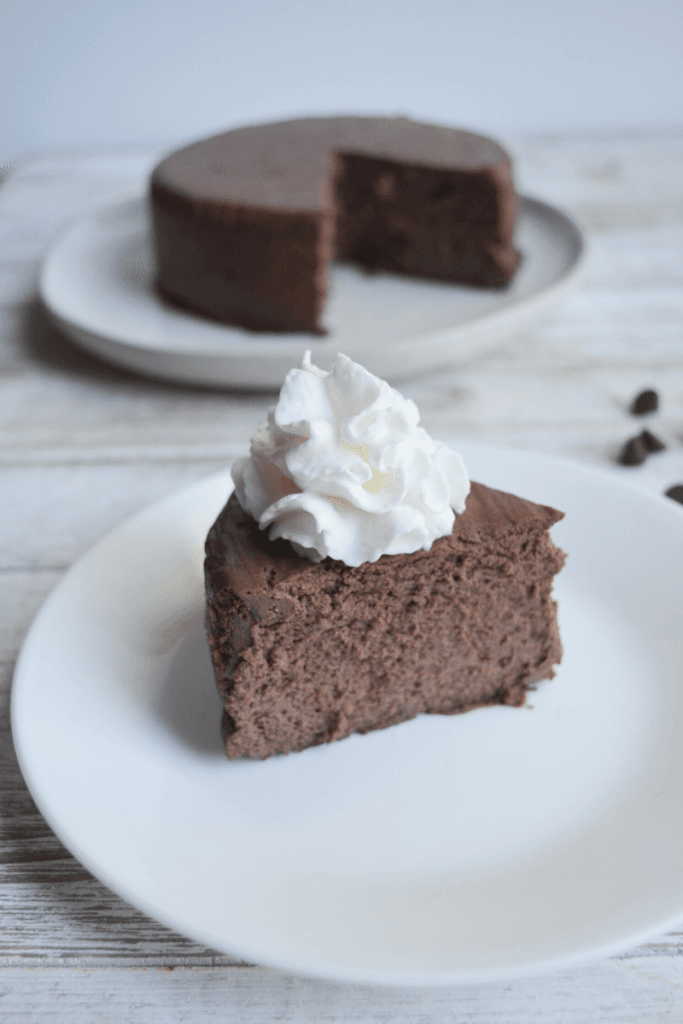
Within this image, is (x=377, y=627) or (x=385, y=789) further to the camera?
(x=377, y=627)

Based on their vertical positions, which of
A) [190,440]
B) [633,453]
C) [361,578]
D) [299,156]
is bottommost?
[190,440]

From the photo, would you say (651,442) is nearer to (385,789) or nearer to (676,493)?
(676,493)

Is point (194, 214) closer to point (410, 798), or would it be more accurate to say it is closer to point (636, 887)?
point (410, 798)

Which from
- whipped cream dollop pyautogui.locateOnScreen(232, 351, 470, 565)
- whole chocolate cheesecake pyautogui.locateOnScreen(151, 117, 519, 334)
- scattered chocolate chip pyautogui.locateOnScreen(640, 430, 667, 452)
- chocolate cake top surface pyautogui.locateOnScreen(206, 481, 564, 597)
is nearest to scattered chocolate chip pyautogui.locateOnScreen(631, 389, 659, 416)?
scattered chocolate chip pyautogui.locateOnScreen(640, 430, 667, 452)

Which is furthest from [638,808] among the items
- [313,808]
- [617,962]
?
[313,808]

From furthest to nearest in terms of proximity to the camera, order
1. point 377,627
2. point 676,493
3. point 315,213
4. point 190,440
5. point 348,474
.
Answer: point 315,213 → point 190,440 → point 676,493 → point 377,627 → point 348,474

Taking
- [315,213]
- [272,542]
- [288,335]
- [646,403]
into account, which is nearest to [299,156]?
[315,213]

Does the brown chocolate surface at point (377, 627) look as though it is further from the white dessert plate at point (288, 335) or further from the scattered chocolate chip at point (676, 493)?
the white dessert plate at point (288, 335)
